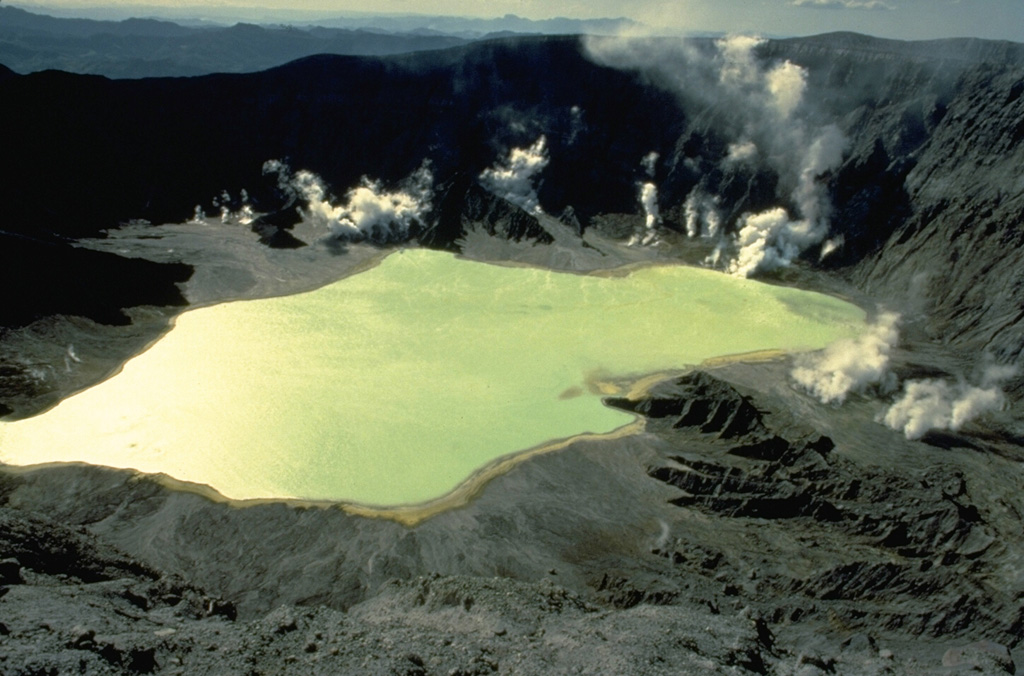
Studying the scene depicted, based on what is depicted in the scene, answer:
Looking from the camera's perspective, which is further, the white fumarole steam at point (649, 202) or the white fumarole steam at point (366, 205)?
the white fumarole steam at point (649, 202)

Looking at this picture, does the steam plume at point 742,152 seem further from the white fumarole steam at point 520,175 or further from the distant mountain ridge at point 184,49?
the distant mountain ridge at point 184,49

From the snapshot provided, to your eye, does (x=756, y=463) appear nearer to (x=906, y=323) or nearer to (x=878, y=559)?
(x=878, y=559)

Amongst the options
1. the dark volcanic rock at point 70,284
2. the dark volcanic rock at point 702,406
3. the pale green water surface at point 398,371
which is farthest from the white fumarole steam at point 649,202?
the dark volcanic rock at point 70,284

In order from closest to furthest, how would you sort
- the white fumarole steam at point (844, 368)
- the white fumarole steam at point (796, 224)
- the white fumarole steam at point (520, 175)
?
the white fumarole steam at point (844, 368), the white fumarole steam at point (796, 224), the white fumarole steam at point (520, 175)

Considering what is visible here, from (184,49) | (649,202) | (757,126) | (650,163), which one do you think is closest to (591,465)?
(649,202)

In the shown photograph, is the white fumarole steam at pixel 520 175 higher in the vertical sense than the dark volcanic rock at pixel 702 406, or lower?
higher

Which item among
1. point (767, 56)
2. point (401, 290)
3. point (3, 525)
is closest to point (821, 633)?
point (3, 525)
